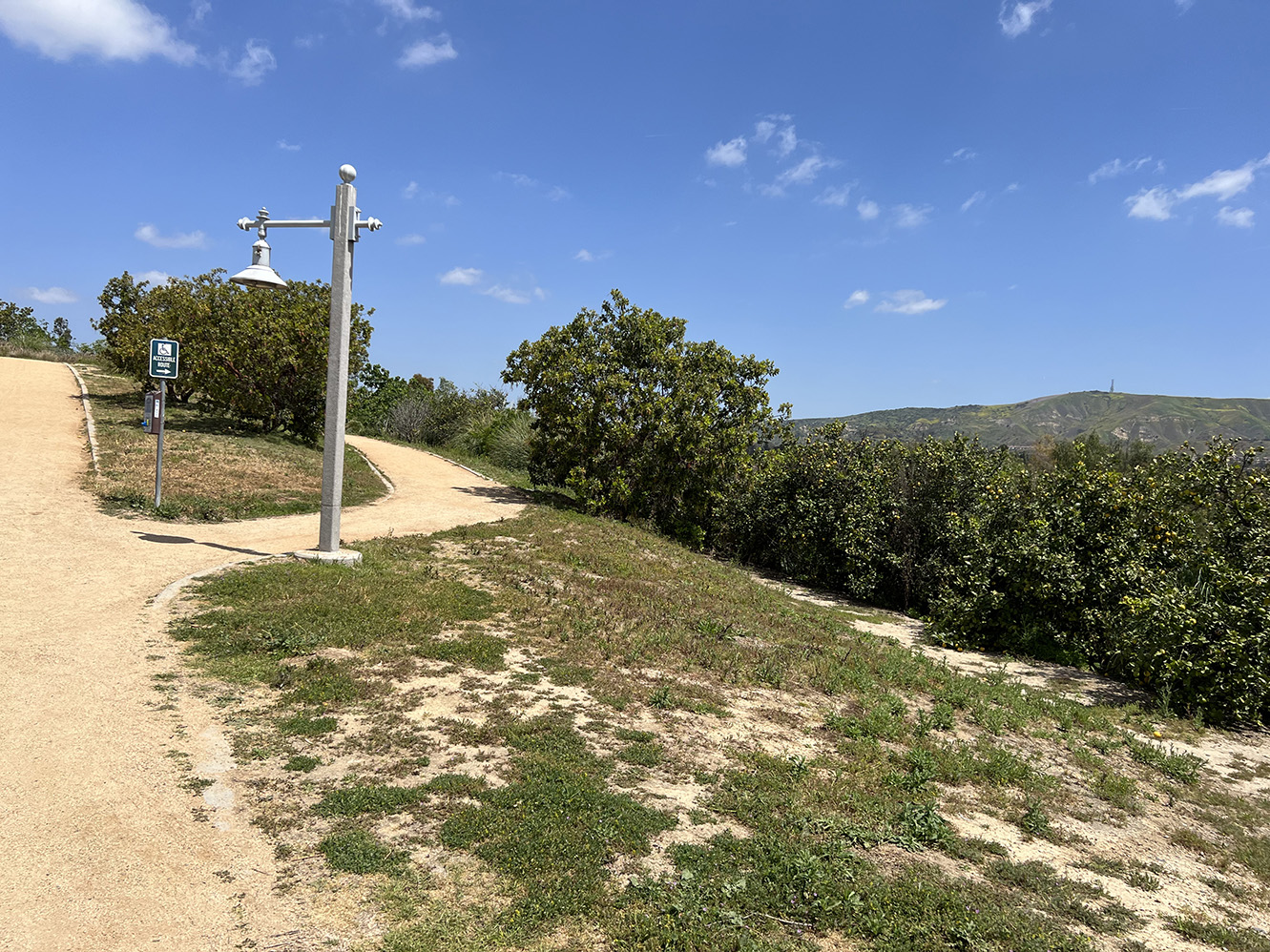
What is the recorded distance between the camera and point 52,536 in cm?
898

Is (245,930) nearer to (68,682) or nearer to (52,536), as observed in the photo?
(68,682)

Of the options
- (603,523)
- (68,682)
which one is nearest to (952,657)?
(603,523)

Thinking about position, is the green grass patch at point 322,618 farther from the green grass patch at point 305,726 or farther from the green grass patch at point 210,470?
the green grass patch at point 210,470

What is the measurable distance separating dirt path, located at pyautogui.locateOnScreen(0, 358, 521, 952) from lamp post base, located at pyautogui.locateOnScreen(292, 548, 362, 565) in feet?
2.68

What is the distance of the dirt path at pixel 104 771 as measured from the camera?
3.08m

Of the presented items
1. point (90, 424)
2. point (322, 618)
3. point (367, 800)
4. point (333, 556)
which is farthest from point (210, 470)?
point (367, 800)

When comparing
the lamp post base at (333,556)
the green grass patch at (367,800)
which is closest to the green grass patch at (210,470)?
the lamp post base at (333,556)

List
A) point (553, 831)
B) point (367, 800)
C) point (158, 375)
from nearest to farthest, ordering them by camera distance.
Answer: point (553, 831) → point (367, 800) → point (158, 375)

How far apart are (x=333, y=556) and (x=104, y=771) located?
473cm

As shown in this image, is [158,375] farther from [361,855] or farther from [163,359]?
[361,855]

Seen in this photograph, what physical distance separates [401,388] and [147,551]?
95.5 feet

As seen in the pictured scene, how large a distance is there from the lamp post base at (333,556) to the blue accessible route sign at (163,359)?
4215 mm

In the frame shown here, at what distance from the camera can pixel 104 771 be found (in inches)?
164

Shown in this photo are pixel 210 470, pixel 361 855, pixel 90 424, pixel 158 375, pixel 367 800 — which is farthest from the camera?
pixel 90 424
